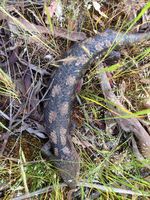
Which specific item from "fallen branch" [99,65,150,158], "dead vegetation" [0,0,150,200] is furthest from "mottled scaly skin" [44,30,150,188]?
"fallen branch" [99,65,150,158]

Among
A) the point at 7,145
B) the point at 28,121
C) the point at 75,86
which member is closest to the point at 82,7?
the point at 75,86

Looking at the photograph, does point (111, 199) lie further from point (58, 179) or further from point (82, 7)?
point (82, 7)

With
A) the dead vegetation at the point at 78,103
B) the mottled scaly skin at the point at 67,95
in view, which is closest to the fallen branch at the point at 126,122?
the dead vegetation at the point at 78,103

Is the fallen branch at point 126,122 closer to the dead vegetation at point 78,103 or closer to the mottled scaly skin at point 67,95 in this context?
the dead vegetation at point 78,103

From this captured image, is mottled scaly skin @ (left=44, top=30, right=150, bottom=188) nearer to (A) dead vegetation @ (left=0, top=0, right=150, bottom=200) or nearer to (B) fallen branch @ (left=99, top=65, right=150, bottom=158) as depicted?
(A) dead vegetation @ (left=0, top=0, right=150, bottom=200)
